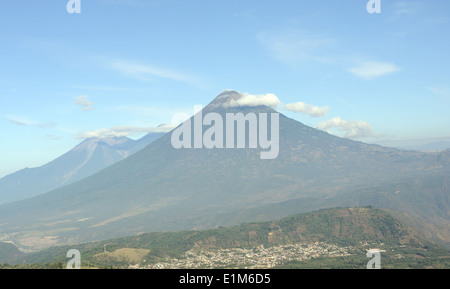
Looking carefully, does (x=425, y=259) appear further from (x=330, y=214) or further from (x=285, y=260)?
(x=330, y=214)

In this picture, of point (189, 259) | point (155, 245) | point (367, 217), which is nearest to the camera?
point (189, 259)

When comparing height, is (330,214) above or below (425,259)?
above

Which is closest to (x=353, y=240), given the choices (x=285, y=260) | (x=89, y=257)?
(x=285, y=260)

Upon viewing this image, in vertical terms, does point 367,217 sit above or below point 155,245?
above
